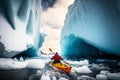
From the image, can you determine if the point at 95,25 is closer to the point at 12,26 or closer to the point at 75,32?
the point at 75,32

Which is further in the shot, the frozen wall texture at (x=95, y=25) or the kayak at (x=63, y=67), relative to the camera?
the frozen wall texture at (x=95, y=25)

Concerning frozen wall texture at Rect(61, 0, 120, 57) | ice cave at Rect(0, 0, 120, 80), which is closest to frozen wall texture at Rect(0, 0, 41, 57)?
ice cave at Rect(0, 0, 120, 80)

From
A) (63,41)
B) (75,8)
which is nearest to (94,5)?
(75,8)

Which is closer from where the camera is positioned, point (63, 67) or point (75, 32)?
point (63, 67)

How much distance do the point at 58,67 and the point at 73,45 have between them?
13.9 meters

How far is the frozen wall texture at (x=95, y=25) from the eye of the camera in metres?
12.6

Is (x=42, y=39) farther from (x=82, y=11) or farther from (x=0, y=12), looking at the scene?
(x=0, y=12)

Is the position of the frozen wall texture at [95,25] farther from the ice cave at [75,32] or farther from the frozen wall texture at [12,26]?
the frozen wall texture at [12,26]

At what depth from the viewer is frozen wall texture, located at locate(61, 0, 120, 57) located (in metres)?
12.6

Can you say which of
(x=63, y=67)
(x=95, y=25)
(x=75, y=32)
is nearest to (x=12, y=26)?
(x=63, y=67)

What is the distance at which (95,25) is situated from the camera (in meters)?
14.9

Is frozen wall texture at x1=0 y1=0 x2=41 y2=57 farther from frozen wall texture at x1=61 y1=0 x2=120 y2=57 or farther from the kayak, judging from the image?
frozen wall texture at x1=61 y1=0 x2=120 y2=57

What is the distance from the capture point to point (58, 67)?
9305 millimetres

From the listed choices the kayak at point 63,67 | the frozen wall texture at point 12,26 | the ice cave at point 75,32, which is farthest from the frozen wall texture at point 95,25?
the frozen wall texture at point 12,26
